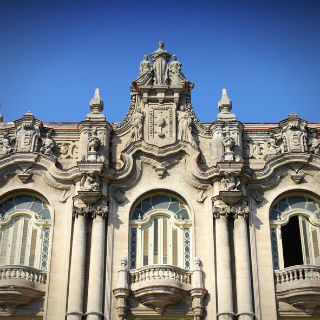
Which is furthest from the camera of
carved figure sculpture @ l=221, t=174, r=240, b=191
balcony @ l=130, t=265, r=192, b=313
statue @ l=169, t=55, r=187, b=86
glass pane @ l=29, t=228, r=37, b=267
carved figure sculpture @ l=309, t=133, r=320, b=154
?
statue @ l=169, t=55, r=187, b=86

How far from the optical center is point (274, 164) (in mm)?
27672

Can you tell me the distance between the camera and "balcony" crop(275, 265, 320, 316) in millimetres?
24500

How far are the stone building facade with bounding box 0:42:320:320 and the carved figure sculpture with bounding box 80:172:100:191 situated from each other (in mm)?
47

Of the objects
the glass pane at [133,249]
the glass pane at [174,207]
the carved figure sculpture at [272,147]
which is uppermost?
the carved figure sculpture at [272,147]

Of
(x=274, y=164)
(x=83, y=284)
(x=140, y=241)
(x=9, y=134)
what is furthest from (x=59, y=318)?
(x=274, y=164)

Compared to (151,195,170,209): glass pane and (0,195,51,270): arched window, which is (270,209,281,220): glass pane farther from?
(0,195,51,270): arched window

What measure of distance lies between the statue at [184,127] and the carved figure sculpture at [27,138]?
19.3 ft

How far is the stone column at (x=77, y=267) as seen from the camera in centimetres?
2425

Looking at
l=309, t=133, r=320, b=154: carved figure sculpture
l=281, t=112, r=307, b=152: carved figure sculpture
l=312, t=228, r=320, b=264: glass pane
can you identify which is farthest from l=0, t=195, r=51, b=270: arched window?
l=309, t=133, r=320, b=154: carved figure sculpture

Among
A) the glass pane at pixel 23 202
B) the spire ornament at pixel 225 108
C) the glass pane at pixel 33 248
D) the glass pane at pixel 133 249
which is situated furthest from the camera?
the spire ornament at pixel 225 108

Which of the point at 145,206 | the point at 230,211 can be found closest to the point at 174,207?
the point at 145,206

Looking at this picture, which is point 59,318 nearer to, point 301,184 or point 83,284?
point 83,284

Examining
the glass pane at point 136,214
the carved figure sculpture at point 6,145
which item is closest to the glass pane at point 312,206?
the glass pane at point 136,214

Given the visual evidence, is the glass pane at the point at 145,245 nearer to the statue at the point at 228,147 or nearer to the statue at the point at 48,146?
the statue at the point at 228,147
